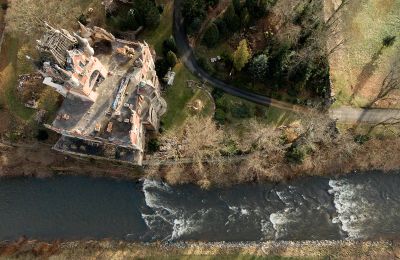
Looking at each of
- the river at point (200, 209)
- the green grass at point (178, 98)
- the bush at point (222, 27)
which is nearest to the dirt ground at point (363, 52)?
the river at point (200, 209)

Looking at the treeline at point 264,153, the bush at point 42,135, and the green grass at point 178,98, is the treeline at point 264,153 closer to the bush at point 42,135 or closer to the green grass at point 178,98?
the green grass at point 178,98

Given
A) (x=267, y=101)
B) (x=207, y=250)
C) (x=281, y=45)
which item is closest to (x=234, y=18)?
(x=281, y=45)

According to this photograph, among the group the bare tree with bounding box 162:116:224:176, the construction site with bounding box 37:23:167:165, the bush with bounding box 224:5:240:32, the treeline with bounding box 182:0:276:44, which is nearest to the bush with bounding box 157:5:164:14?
the treeline with bounding box 182:0:276:44

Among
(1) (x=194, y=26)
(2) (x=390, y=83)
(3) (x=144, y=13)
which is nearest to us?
(2) (x=390, y=83)

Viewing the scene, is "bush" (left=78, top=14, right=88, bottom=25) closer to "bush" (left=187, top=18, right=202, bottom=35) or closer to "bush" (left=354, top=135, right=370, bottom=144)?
"bush" (left=187, top=18, right=202, bottom=35)

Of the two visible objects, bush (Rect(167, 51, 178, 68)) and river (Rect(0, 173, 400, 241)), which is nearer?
bush (Rect(167, 51, 178, 68))

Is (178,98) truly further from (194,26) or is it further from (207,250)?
(207,250)

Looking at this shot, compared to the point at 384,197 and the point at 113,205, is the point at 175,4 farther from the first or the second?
the point at 384,197
